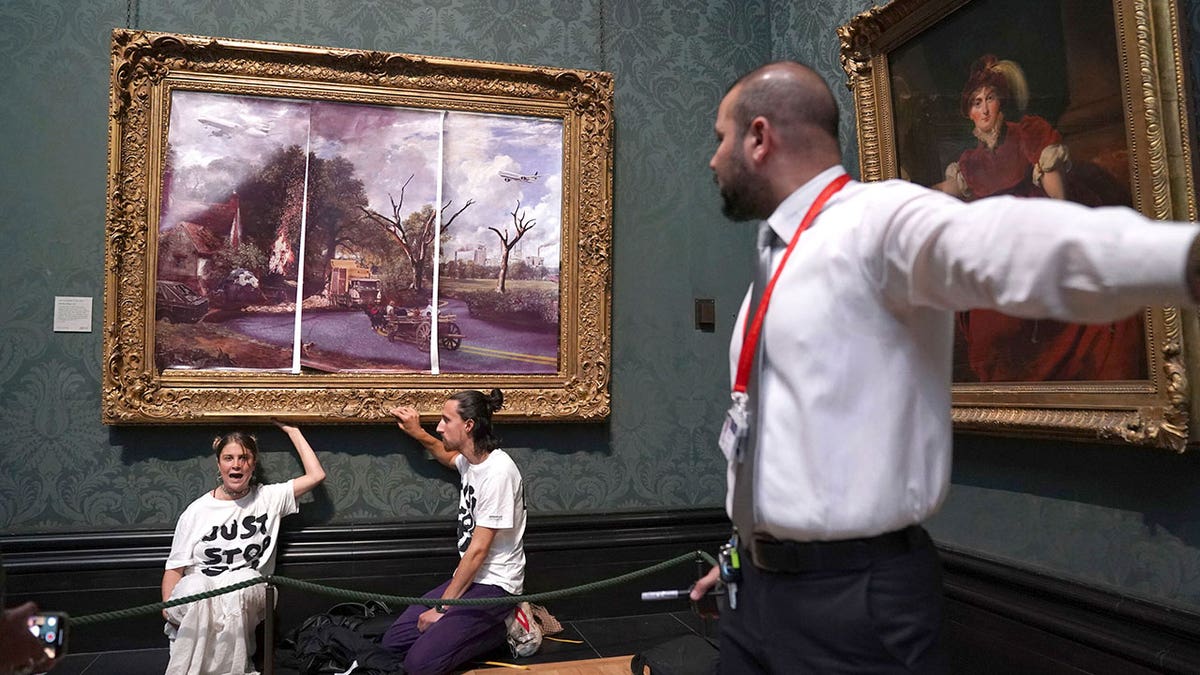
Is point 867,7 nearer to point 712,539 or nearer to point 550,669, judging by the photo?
point 712,539

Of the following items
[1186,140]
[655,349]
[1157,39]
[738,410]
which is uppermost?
[1157,39]

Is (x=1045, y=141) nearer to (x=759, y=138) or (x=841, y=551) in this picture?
(x=759, y=138)

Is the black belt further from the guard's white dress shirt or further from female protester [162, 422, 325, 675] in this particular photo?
female protester [162, 422, 325, 675]

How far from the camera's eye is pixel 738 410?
1804 mm

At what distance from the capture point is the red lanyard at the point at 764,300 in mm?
1765

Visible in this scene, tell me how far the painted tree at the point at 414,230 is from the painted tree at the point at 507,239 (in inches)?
13.6

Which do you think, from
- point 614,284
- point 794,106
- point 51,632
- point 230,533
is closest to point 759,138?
point 794,106

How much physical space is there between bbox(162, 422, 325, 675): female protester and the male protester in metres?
3.01

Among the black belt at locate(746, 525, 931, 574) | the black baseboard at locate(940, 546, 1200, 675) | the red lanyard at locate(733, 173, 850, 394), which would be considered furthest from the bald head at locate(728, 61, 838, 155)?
the black baseboard at locate(940, 546, 1200, 675)

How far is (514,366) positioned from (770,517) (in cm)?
349

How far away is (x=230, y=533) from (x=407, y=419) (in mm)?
1038

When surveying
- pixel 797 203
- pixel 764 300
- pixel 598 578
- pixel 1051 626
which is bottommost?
pixel 598 578

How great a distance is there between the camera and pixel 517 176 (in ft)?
16.9

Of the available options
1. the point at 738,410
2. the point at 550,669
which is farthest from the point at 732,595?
the point at 550,669
